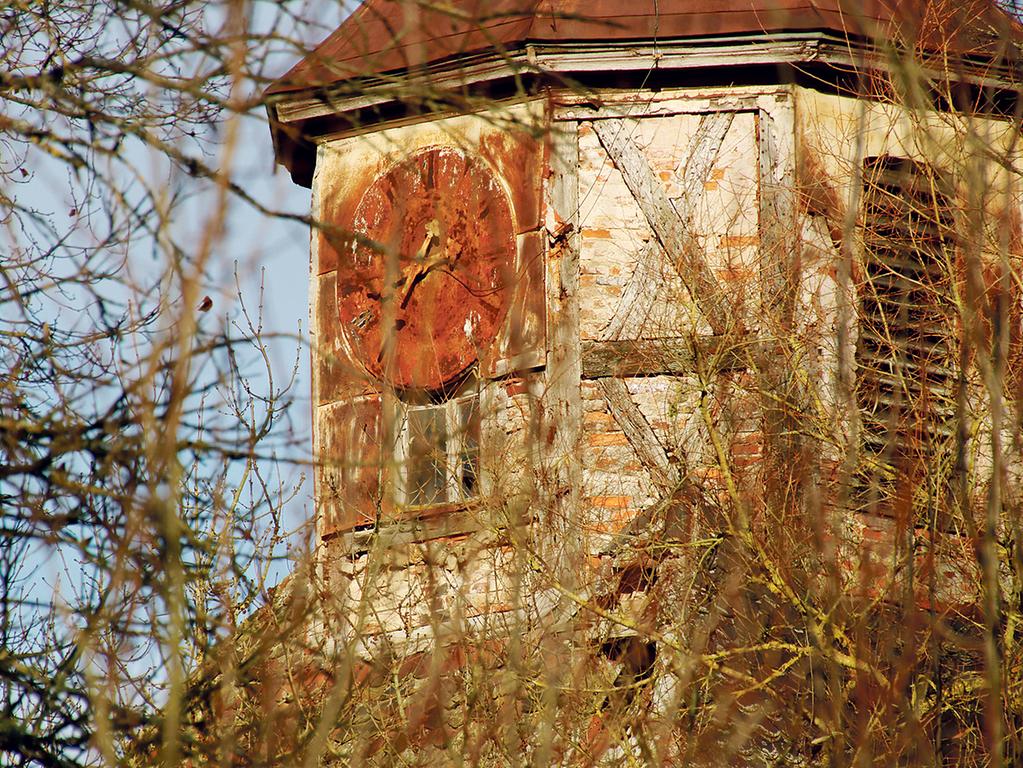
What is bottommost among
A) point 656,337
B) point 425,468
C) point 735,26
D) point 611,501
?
point 611,501

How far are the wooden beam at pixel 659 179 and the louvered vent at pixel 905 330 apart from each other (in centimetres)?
96

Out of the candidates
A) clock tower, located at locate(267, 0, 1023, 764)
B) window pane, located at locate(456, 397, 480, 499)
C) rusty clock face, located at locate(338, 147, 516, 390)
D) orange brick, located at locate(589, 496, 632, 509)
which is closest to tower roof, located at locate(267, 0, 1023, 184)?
clock tower, located at locate(267, 0, 1023, 764)

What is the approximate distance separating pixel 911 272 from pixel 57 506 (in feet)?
18.9

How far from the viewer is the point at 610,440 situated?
952 centimetres

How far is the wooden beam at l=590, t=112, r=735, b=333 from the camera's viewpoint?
9.64m

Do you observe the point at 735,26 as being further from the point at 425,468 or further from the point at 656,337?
the point at 425,468

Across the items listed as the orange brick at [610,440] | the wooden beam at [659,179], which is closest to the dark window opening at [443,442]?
the orange brick at [610,440]

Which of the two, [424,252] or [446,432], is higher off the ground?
[424,252]

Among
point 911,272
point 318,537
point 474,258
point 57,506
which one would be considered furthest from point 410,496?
point 57,506

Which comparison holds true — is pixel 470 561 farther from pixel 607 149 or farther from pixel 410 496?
pixel 607 149

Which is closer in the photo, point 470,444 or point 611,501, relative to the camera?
point 611,501

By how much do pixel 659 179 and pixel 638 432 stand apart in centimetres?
157

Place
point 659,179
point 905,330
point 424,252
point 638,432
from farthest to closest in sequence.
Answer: point 424,252
point 659,179
point 905,330
point 638,432

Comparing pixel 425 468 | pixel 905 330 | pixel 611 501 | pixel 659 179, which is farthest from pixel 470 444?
pixel 905 330
